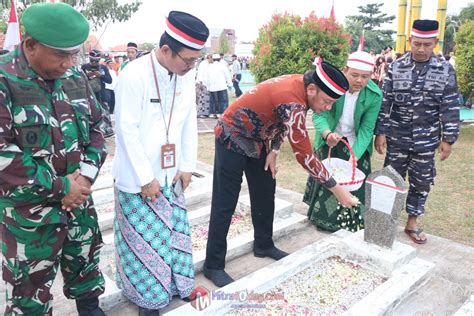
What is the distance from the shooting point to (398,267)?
Answer: 115 inches

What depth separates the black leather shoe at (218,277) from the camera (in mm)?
2879

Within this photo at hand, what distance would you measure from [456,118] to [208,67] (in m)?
8.25

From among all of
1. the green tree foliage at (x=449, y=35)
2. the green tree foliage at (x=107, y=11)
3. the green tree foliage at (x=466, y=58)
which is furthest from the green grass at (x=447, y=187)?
the green tree foliage at (x=449, y=35)

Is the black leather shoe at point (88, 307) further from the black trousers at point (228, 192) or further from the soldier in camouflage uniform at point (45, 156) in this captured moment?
the black trousers at point (228, 192)

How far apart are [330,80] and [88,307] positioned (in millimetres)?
1953

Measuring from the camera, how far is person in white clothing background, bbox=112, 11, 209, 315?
2242 millimetres

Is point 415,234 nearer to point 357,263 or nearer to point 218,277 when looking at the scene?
point 357,263

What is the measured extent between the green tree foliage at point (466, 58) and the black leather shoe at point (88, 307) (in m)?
8.31

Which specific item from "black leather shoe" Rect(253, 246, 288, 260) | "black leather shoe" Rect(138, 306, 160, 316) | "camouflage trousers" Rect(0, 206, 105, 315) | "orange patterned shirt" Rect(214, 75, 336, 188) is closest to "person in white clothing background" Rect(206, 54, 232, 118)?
"black leather shoe" Rect(253, 246, 288, 260)

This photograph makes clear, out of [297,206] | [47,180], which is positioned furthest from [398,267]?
[47,180]

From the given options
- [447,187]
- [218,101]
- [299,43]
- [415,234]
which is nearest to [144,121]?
[415,234]

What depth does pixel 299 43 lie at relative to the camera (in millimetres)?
5883

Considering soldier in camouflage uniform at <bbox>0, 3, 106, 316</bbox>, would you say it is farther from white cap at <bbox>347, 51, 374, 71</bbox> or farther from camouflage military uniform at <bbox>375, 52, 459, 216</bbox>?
camouflage military uniform at <bbox>375, 52, 459, 216</bbox>

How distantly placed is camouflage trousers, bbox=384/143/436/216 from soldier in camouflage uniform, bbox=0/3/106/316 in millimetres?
2615
